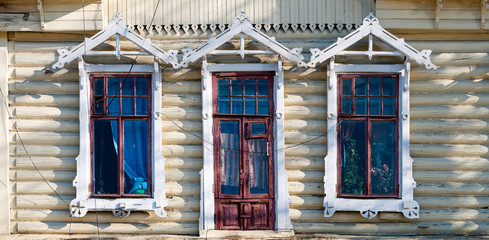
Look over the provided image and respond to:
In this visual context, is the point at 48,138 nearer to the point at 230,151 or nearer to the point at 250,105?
the point at 230,151

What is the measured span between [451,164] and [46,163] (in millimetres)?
5732

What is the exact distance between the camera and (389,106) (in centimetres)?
891

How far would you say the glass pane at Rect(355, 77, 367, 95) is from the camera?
8906 millimetres

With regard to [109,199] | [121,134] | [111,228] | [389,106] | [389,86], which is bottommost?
[111,228]

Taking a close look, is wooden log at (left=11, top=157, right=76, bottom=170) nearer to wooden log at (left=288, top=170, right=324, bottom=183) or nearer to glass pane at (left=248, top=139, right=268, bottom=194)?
glass pane at (left=248, top=139, right=268, bottom=194)

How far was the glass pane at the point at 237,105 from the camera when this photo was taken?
8.92m

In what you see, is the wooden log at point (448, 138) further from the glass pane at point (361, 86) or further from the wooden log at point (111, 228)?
the wooden log at point (111, 228)

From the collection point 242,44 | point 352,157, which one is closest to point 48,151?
point 242,44

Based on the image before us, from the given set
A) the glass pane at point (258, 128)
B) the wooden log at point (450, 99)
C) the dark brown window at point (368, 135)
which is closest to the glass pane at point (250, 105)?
the glass pane at point (258, 128)

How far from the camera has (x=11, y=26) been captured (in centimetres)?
885

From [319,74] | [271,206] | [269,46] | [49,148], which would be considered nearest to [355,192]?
[271,206]

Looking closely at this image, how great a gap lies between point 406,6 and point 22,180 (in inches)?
235

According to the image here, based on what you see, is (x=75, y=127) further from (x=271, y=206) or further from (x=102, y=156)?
(x=271, y=206)

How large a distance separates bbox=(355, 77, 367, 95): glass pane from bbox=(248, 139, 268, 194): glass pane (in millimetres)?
1492
